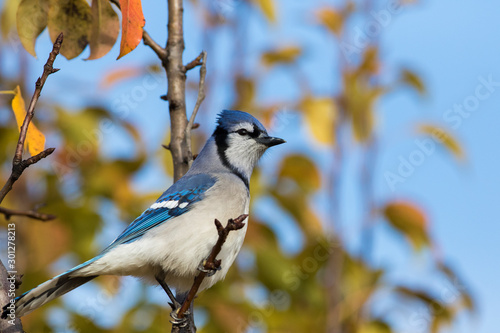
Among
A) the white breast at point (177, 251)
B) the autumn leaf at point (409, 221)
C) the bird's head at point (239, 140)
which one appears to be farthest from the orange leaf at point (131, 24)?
the autumn leaf at point (409, 221)

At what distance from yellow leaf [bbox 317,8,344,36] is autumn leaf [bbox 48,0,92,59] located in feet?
5.15

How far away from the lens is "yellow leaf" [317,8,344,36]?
3141 mm

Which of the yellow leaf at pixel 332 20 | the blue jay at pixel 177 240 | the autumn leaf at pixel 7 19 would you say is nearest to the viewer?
A: the blue jay at pixel 177 240

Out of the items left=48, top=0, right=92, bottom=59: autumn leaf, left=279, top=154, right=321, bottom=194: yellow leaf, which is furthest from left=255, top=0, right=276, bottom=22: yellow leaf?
left=48, top=0, right=92, bottom=59: autumn leaf

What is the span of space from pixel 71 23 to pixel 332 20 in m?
1.66

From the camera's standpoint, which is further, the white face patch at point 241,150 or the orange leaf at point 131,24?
the white face patch at point 241,150

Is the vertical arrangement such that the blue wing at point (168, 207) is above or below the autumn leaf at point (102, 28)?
below

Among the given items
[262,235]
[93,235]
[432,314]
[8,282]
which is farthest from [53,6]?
[432,314]

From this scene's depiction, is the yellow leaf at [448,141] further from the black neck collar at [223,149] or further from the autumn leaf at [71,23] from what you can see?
the autumn leaf at [71,23]

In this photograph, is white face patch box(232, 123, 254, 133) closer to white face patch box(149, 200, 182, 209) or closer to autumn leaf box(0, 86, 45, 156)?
white face patch box(149, 200, 182, 209)

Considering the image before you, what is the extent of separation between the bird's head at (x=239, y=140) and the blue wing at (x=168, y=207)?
0.35 metres

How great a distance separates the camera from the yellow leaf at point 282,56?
10.4 feet

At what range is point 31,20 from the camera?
181cm

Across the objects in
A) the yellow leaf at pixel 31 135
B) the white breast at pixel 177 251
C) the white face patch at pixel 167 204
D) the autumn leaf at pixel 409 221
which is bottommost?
the white breast at pixel 177 251
